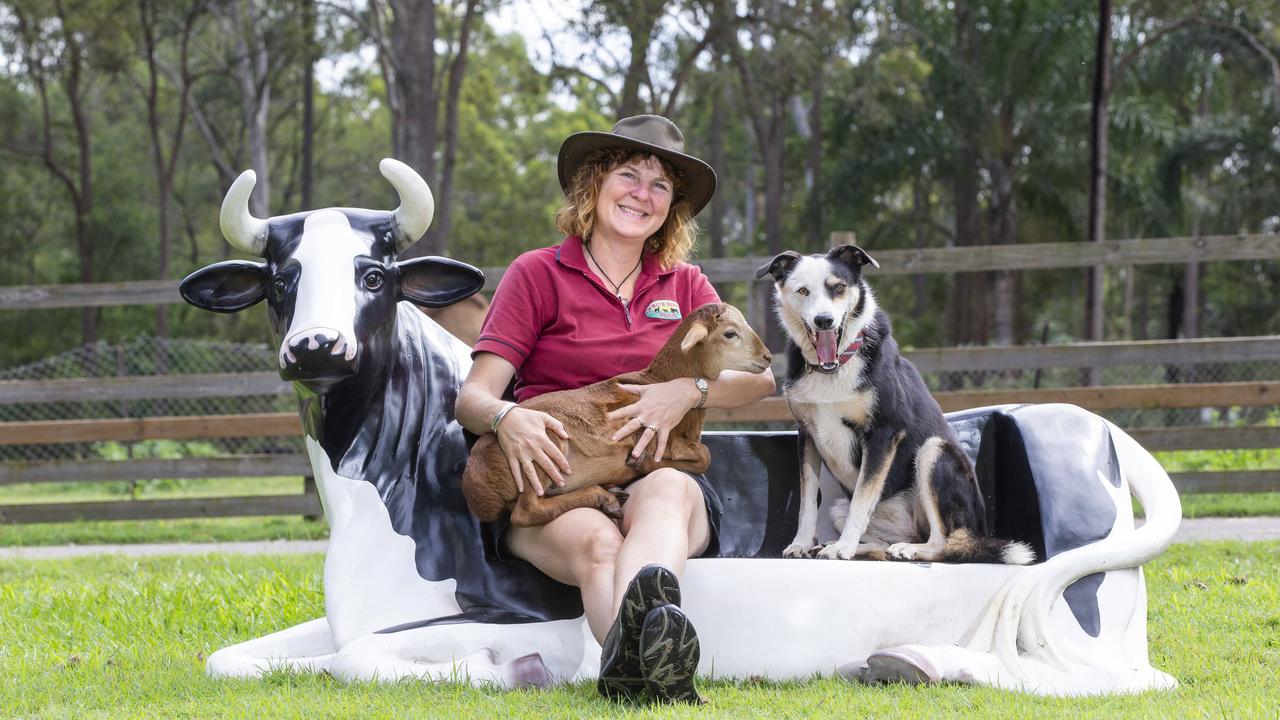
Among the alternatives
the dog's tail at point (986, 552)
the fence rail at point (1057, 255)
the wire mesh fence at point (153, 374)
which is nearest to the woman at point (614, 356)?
the dog's tail at point (986, 552)

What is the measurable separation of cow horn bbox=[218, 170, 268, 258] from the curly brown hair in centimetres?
102

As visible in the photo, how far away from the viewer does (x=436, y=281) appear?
415 cm

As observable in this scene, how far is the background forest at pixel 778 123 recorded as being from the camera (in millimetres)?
21688

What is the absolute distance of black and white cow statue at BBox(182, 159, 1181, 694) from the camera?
3615mm

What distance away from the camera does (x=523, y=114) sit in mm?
42750

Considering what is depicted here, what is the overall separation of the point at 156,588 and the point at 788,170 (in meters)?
34.0

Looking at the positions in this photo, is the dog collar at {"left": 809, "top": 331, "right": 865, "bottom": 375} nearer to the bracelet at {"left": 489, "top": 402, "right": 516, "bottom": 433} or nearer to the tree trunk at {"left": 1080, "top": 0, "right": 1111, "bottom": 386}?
the bracelet at {"left": 489, "top": 402, "right": 516, "bottom": 433}

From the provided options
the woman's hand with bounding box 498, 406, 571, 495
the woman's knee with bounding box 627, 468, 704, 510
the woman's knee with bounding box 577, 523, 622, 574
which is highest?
the woman's hand with bounding box 498, 406, 571, 495

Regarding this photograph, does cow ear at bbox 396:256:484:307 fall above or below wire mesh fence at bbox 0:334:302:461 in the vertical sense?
above

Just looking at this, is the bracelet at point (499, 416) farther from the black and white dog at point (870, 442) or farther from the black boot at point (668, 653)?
the black and white dog at point (870, 442)

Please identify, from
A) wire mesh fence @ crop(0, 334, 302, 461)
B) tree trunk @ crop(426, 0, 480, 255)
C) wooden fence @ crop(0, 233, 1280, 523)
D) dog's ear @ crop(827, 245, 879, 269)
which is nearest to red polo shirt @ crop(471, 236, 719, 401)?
dog's ear @ crop(827, 245, 879, 269)

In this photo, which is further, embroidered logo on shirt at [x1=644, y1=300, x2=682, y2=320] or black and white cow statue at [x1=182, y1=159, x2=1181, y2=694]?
embroidered logo on shirt at [x1=644, y1=300, x2=682, y2=320]

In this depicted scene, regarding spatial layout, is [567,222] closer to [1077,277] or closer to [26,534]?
[26,534]

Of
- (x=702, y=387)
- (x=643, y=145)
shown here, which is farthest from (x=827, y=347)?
(x=643, y=145)
